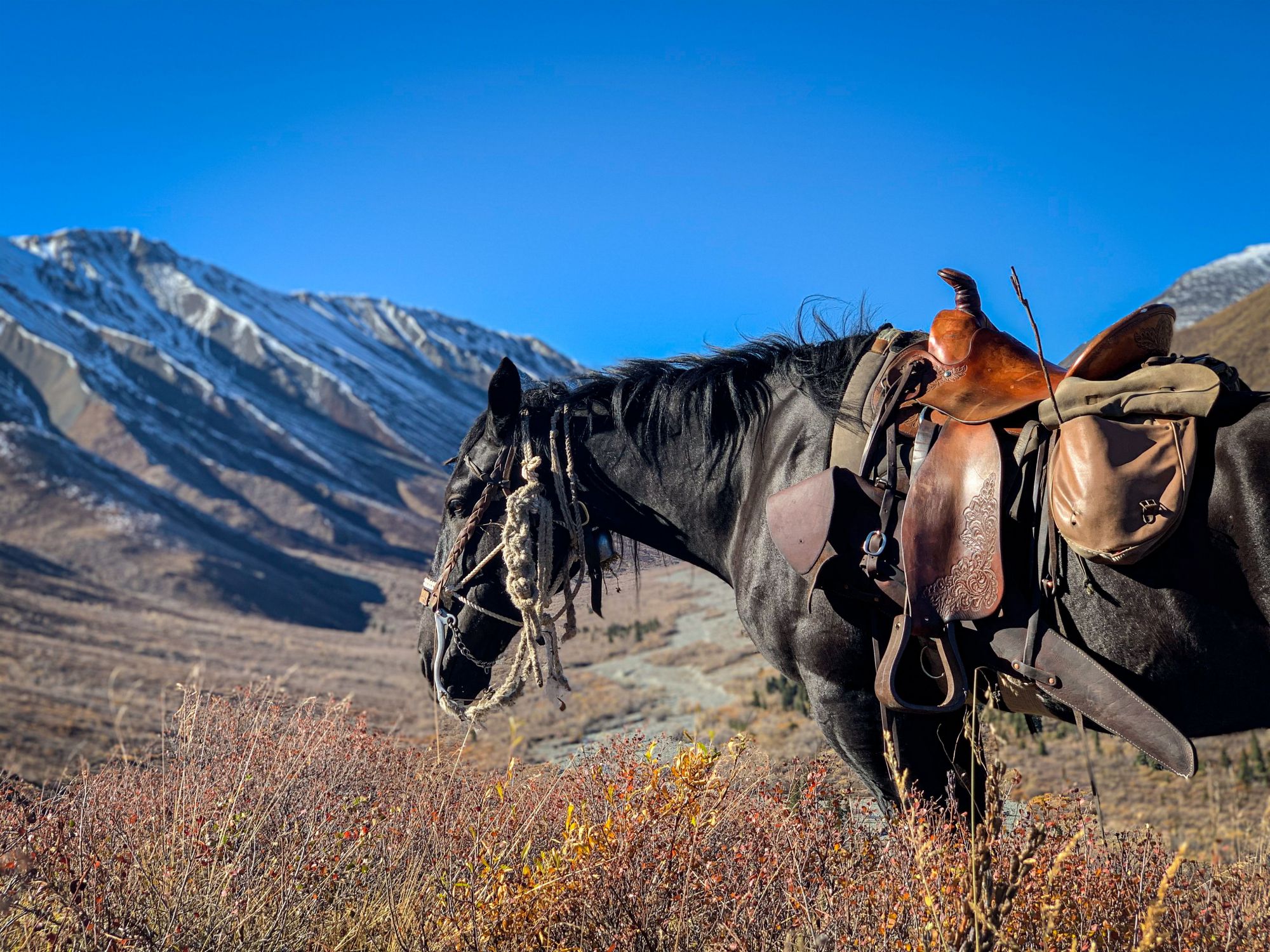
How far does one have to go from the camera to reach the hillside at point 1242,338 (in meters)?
18.7

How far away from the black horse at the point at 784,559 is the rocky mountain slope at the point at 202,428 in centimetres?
60

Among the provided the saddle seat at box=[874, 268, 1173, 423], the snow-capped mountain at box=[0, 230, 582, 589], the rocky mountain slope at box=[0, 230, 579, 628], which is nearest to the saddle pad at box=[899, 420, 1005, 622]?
the saddle seat at box=[874, 268, 1173, 423]

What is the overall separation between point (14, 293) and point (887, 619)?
113313 mm

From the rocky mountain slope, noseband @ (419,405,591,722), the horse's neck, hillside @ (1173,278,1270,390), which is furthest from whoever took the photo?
the rocky mountain slope

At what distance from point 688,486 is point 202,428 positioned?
82805 mm

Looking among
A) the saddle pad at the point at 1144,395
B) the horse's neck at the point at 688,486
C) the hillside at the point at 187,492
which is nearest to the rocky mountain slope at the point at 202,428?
the hillside at the point at 187,492

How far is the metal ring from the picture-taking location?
→ 272cm

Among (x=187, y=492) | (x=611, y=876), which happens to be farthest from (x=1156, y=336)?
(x=187, y=492)

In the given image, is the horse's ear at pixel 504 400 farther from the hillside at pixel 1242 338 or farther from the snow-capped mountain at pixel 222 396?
the snow-capped mountain at pixel 222 396

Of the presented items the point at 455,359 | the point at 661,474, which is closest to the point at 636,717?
the point at 661,474

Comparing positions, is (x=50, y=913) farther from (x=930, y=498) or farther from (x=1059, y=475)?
(x=1059, y=475)

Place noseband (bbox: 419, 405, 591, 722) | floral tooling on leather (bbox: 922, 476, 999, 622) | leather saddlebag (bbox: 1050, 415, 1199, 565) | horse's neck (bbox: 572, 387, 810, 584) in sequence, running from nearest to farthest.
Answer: leather saddlebag (bbox: 1050, 415, 1199, 565), floral tooling on leather (bbox: 922, 476, 999, 622), horse's neck (bbox: 572, 387, 810, 584), noseband (bbox: 419, 405, 591, 722)

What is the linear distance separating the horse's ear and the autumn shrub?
1387mm

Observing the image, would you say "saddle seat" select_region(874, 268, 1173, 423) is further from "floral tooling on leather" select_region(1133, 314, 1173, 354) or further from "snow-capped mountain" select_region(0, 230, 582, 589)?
"snow-capped mountain" select_region(0, 230, 582, 589)
